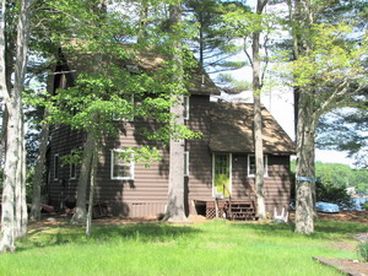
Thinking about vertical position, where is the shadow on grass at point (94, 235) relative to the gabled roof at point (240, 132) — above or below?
below

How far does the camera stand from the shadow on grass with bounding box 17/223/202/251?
13492 millimetres

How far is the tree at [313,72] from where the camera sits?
15.0 m

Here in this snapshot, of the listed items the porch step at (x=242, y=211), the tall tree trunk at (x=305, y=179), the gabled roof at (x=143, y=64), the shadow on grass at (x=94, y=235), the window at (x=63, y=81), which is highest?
the window at (x=63, y=81)

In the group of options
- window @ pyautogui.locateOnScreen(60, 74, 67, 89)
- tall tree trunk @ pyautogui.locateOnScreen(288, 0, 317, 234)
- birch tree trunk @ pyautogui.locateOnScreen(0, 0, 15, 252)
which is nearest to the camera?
birch tree trunk @ pyautogui.locateOnScreen(0, 0, 15, 252)

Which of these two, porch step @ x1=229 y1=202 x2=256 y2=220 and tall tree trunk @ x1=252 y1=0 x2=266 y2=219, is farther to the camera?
porch step @ x1=229 y1=202 x2=256 y2=220

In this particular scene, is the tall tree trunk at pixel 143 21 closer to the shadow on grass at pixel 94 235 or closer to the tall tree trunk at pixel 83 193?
the shadow on grass at pixel 94 235

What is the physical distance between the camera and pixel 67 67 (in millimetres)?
24469

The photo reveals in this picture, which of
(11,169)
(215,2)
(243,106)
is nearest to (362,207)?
(243,106)

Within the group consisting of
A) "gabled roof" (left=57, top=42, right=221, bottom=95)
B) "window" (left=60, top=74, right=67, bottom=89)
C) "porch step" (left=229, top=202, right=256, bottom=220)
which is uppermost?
"window" (left=60, top=74, right=67, bottom=89)

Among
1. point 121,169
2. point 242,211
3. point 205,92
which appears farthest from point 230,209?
point 205,92

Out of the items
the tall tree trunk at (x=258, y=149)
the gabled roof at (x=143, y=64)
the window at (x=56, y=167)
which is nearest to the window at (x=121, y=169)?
the gabled roof at (x=143, y=64)

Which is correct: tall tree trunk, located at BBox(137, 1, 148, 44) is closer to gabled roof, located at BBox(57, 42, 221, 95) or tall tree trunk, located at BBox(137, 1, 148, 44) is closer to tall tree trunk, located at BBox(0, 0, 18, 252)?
gabled roof, located at BBox(57, 42, 221, 95)

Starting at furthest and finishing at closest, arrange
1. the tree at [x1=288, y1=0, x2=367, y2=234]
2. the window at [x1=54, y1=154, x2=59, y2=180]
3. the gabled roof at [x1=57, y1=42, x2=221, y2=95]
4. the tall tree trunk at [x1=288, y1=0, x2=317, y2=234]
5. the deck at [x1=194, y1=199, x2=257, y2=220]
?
the window at [x1=54, y1=154, x2=59, y2=180], the deck at [x1=194, y1=199, x2=257, y2=220], the tall tree trunk at [x1=288, y1=0, x2=317, y2=234], the gabled roof at [x1=57, y1=42, x2=221, y2=95], the tree at [x1=288, y1=0, x2=367, y2=234]

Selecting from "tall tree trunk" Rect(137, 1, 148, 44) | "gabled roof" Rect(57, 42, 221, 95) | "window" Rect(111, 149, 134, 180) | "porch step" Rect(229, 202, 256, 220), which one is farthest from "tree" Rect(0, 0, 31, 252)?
"porch step" Rect(229, 202, 256, 220)
